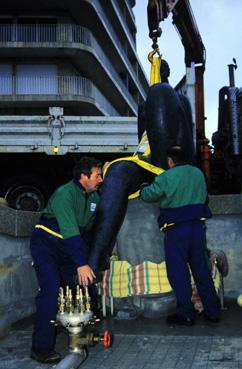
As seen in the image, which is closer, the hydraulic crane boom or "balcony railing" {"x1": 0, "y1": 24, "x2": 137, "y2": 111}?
the hydraulic crane boom

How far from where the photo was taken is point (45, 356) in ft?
11.4

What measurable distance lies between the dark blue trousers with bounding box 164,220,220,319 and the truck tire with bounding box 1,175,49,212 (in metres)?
6.93

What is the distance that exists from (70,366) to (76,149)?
8463 mm

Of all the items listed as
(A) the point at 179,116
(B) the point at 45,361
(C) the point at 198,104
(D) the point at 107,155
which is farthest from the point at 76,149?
(B) the point at 45,361

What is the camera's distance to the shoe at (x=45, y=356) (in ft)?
11.3

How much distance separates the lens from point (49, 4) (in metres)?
28.8

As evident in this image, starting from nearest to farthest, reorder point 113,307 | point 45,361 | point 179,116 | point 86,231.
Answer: point 45,361
point 86,231
point 113,307
point 179,116

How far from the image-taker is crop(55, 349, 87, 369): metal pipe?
3.02 m

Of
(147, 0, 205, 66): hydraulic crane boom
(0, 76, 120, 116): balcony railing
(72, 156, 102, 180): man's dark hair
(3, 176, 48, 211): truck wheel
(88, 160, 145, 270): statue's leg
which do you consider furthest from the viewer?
(0, 76, 120, 116): balcony railing

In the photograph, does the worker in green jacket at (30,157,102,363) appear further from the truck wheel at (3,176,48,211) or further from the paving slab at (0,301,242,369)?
the truck wheel at (3,176,48,211)

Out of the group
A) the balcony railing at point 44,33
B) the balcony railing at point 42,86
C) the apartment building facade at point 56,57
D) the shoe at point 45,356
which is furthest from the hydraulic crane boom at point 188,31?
the balcony railing at point 44,33

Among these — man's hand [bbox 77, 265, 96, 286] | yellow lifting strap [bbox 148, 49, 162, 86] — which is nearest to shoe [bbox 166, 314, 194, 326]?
man's hand [bbox 77, 265, 96, 286]

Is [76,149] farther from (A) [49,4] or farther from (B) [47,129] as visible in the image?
(A) [49,4]

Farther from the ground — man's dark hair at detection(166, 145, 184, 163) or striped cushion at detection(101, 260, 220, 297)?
man's dark hair at detection(166, 145, 184, 163)
